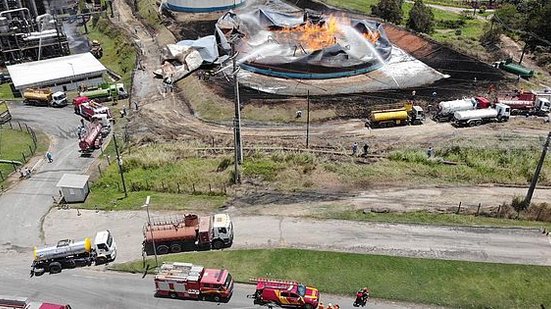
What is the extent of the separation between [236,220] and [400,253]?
1528 cm

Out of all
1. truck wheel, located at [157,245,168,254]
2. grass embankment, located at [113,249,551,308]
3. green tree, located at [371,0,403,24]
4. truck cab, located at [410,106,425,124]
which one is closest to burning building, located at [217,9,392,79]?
green tree, located at [371,0,403,24]

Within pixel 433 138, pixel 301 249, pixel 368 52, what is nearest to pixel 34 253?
pixel 301 249

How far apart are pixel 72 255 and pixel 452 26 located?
10258cm

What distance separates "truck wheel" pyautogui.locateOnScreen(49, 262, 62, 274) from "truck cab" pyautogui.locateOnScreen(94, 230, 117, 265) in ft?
9.78

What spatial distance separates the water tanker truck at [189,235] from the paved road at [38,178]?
464 inches

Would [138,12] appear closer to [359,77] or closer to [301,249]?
[359,77]

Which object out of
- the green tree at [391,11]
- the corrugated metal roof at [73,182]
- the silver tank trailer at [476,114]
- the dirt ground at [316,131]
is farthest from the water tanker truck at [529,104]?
the corrugated metal roof at [73,182]

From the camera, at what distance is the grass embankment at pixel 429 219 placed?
137ft

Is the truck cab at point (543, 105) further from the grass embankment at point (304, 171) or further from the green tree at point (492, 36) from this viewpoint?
the green tree at point (492, 36)

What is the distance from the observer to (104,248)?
37.6 meters

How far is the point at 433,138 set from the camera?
193 feet

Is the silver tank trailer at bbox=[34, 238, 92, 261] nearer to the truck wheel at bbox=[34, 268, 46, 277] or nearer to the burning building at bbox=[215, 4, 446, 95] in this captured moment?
the truck wheel at bbox=[34, 268, 46, 277]

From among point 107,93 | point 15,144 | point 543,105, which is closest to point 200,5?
point 107,93

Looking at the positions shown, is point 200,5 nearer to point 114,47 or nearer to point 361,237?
point 114,47
